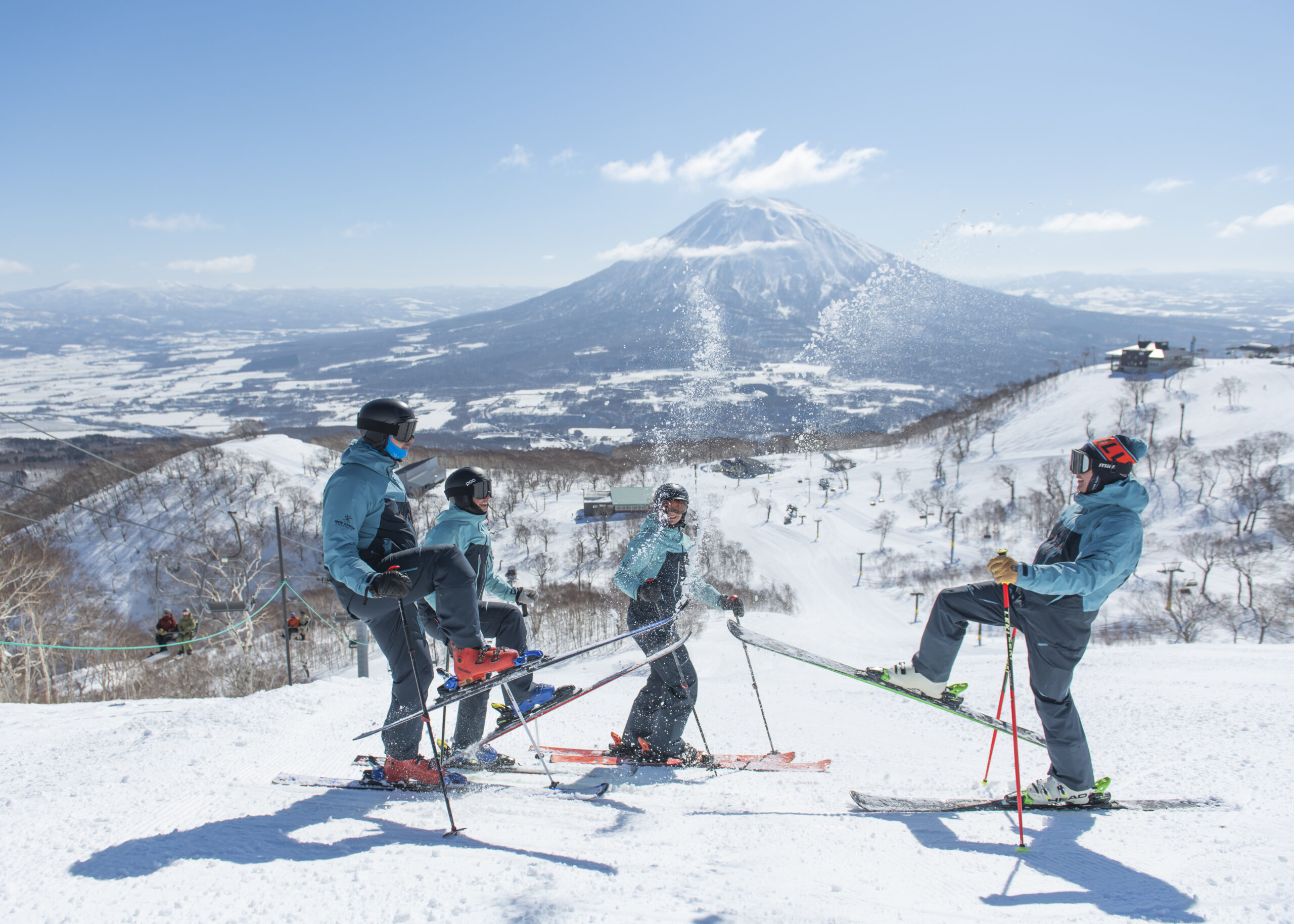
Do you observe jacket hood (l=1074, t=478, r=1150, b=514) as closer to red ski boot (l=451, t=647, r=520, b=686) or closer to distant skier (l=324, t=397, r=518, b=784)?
red ski boot (l=451, t=647, r=520, b=686)

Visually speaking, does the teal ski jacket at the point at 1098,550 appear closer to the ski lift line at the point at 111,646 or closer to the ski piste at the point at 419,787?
the ski piste at the point at 419,787

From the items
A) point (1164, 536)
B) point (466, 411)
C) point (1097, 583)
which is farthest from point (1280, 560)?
point (466, 411)

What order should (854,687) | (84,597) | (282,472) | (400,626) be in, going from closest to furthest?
(400,626) → (854,687) → (84,597) → (282,472)

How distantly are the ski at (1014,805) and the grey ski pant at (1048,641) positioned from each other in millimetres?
159

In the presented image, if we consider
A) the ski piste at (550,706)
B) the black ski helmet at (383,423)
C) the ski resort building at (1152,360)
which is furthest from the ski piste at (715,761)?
the ski resort building at (1152,360)

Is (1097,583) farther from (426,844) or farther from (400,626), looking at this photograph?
(400,626)

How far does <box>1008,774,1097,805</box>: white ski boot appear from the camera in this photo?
4301 mm

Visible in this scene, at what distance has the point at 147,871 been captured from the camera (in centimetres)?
305

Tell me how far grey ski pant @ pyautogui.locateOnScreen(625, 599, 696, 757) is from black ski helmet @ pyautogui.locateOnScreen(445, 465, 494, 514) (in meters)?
1.53

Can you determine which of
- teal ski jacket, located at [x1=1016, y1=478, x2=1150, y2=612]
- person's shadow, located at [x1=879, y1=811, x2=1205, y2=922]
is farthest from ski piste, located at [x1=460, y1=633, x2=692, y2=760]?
teal ski jacket, located at [x1=1016, y1=478, x2=1150, y2=612]

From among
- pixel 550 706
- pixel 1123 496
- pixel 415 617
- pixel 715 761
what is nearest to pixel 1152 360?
pixel 1123 496

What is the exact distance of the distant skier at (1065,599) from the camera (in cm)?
390

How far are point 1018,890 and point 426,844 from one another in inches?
116

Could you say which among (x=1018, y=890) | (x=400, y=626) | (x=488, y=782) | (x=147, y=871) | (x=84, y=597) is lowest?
(x=84, y=597)
